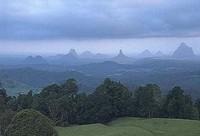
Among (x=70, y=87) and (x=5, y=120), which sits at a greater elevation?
(x=70, y=87)

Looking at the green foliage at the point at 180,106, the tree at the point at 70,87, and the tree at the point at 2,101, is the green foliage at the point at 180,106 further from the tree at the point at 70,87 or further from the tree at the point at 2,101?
the tree at the point at 2,101

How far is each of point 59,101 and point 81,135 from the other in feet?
69.9

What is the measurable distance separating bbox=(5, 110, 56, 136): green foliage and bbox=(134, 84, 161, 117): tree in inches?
1178

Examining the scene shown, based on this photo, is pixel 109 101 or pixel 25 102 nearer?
pixel 109 101

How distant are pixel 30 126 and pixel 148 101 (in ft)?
105

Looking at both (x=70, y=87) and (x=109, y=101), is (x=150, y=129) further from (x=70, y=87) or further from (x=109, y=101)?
(x=70, y=87)

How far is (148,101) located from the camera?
64.3m

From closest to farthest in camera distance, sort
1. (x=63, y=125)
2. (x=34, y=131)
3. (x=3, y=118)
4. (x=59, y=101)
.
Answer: (x=34, y=131) → (x=3, y=118) → (x=63, y=125) → (x=59, y=101)

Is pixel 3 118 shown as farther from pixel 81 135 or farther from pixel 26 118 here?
pixel 26 118

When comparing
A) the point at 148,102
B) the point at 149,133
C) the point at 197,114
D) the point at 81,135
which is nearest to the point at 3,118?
the point at 81,135

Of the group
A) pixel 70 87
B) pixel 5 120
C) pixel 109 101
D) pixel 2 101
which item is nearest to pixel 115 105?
pixel 109 101

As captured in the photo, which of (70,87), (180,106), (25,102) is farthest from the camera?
(70,87)

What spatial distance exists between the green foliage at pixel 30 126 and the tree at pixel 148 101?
29923mm

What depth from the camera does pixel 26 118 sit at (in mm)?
36125
